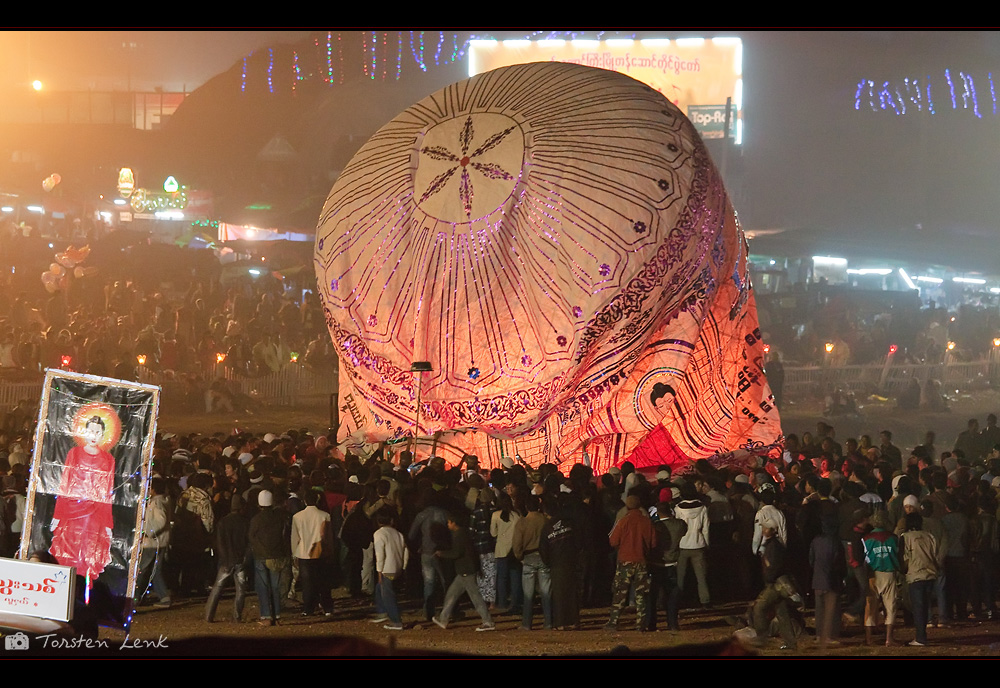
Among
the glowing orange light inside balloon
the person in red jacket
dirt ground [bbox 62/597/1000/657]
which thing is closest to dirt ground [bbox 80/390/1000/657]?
dirt ground [bbox 62/597/1000/657]

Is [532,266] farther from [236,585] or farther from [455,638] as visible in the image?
[236,585]

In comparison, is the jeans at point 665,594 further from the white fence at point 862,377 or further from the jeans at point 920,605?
the white fence at point 862,377

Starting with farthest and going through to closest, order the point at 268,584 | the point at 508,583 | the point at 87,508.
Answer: the point at 508,583
the point at 268,584
the point at 87,508

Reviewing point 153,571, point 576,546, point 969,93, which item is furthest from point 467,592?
point 969,93

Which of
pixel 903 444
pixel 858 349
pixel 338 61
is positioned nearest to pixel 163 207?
pixel 338 61

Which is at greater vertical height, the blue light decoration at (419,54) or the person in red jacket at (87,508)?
the blue light decoration at (419,54)

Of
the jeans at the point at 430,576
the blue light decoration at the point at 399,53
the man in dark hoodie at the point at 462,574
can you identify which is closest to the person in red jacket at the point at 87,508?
the jeans at the point at 430,576
